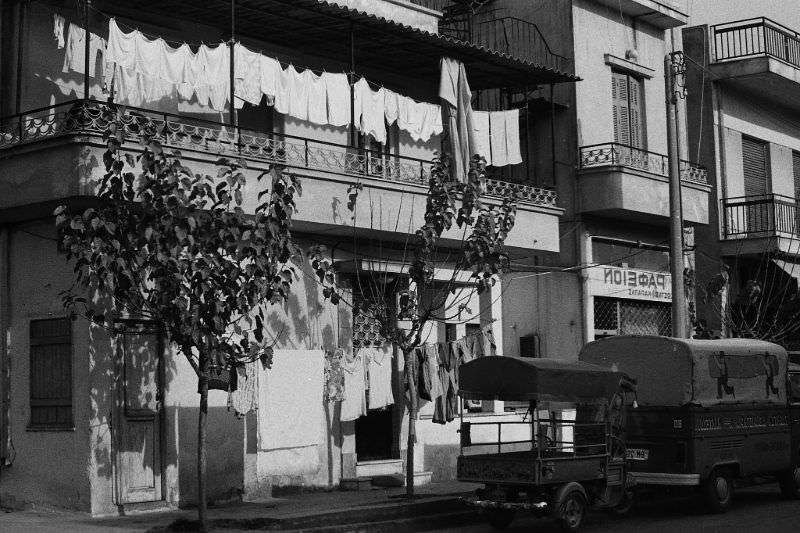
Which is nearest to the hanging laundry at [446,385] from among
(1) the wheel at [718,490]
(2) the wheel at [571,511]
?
(1) the wheel at [718,490]

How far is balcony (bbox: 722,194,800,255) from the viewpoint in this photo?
27.8 m

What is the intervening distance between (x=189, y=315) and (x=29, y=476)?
443cm

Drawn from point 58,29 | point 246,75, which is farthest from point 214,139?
point 58,29

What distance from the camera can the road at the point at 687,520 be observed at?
591 inches

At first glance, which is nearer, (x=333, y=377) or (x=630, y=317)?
(x=333, y=377)

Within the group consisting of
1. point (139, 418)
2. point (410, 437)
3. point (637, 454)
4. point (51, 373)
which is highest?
point (51, 373)

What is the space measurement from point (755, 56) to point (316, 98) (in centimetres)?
1413

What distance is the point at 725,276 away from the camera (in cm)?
Answer: 2520

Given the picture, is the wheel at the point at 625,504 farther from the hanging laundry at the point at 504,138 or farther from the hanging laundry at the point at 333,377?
the hanging laundry at the point at 504,138

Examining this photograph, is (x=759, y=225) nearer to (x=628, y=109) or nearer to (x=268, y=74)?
(x=628, y=109)

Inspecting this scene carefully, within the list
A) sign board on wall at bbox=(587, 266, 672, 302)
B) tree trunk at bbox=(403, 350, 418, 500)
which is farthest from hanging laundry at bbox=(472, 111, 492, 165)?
tree trunk at bbox=(403, 350, 418, 500)

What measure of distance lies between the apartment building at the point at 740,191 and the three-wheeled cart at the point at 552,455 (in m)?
12.6

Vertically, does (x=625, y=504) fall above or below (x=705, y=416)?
below

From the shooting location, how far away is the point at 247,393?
17.0m
